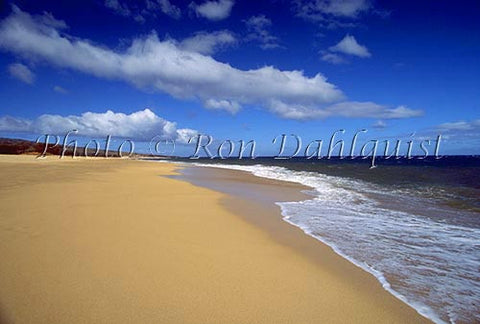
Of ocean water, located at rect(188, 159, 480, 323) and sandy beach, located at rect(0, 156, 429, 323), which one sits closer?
sandy beach, located at rect(0, 156, 429, 323)

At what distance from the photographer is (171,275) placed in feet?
10.8

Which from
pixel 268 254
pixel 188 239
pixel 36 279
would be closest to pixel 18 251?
pixel 36 279

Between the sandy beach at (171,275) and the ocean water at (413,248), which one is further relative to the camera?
the ocean water at (413,248)

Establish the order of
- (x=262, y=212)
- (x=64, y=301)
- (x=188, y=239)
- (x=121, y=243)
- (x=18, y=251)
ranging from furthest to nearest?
1. (x=262, y=212)
2. (x=188, y=239)
3. (x=121, y=243)
4. (x=18, y=251)
5. (x=64, y=301)

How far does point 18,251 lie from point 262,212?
5.28 m

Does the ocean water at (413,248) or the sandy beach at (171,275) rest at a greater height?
the ocean water at (413,248)

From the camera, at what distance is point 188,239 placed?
15.5ft

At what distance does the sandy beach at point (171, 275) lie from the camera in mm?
2592

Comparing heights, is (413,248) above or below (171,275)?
above

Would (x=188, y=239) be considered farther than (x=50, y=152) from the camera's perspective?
No

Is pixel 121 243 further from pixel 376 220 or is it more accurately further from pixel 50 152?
pixel 50 152

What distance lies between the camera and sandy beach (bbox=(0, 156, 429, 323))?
2.59 m

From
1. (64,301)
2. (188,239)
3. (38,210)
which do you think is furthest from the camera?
(38,210)

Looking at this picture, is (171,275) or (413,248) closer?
(171,275)
